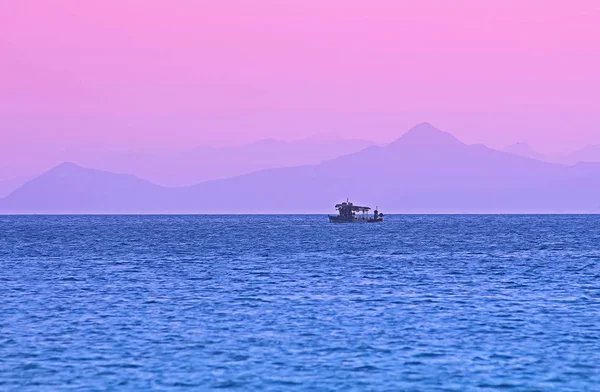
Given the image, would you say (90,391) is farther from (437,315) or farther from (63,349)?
(437,315)

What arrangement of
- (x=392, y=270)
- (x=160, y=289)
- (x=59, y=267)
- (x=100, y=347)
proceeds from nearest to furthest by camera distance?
(x=100, y=347), (x=160, y=289), (x=392, y=270), (x=59, y=267)

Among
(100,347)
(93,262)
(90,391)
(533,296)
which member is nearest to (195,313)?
(100,347)

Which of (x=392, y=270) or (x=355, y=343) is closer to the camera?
(x=355, y=343)

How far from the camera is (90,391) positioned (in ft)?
85.9

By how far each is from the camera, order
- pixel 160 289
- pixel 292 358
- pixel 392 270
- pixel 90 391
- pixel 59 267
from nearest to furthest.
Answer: pixel 90 391, pixel 292 358, pixel 160 289, pixel 392 270, pixel 59 267

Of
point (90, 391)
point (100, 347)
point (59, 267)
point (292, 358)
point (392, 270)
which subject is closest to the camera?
point (90, 391)

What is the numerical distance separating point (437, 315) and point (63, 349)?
17346mm

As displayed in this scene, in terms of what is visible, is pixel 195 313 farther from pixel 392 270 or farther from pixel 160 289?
pixel 392 270

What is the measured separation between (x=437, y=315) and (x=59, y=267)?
41903 mm

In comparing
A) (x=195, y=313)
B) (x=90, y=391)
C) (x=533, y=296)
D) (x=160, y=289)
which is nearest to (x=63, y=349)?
(x=90, y=391)

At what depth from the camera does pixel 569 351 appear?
31.9 metres

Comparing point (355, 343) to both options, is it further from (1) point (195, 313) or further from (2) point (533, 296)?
(2) point (533, 296)

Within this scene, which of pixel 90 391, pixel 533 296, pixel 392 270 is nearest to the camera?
pixel 90 391

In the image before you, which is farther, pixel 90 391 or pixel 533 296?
pixel 533 296
